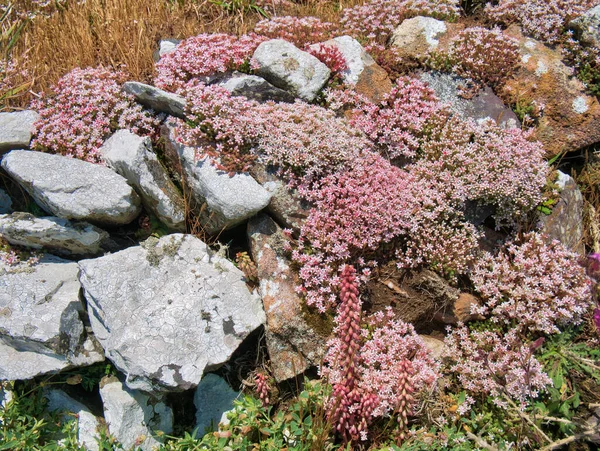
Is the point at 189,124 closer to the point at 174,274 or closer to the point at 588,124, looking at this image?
the point at 174,274

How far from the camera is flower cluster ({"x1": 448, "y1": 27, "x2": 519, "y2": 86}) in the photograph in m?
7.01

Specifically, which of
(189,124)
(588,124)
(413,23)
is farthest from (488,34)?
(189,124)

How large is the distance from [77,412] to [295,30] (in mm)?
6053

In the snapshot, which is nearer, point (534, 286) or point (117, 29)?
point (534, 286)

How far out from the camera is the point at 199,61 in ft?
22.1

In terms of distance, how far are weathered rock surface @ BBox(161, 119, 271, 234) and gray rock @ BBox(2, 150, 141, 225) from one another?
0.75m

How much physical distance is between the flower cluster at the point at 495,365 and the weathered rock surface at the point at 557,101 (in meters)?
2.95

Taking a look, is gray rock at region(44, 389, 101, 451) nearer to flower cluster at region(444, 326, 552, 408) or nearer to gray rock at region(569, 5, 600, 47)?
flower cluster at region(444, 326, 552, 408)

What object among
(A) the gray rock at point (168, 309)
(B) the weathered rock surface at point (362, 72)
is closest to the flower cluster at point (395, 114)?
(B) the weathered rock surface at point (362, 72)

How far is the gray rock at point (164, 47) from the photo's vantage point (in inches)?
289

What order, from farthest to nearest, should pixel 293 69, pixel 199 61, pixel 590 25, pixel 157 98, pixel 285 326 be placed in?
pixel 590 25 → pixel 199 61 → pixel 293 69 → pixel 157 98 → pixel 285 326

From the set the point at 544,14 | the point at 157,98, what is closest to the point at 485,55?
the point at 544,14

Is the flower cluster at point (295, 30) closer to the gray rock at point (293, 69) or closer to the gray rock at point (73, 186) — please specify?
the gray rock at point (293, 69)

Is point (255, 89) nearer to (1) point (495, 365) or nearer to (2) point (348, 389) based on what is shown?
(2) point (348, 389)
